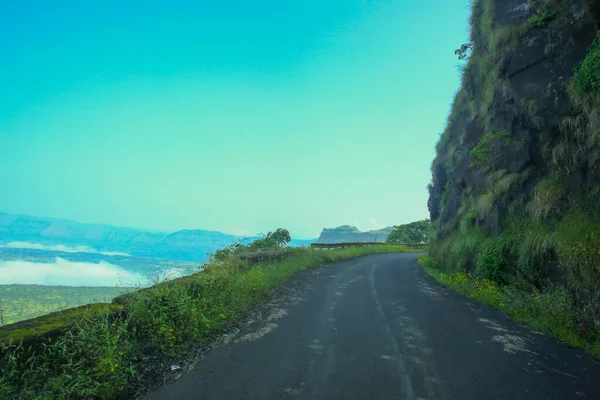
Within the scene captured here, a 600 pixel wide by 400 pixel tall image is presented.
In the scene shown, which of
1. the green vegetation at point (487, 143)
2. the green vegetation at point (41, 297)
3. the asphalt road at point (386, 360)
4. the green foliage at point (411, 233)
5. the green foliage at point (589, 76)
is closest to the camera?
the asphalt road at point (386, 360)

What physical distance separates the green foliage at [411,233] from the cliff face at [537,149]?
44.6m

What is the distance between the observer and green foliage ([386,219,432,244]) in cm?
5869

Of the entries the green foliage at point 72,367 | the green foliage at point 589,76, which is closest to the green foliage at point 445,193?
the green foliage at point 589,76

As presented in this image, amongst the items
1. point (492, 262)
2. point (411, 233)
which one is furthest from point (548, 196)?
point (411, 233)

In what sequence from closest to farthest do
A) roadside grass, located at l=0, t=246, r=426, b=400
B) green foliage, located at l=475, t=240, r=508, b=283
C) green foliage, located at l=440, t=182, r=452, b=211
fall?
1. roadside grass, located at l=0, t=246, r=426, b=400
2. green foliage, located at l=475, t=240, r=508, b=283
3. green foliage, located at l=440, t=182, r=452, b=211

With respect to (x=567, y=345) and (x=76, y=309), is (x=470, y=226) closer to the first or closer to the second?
(x=567, y=345)

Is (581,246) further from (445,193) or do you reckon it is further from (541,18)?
(445,193)

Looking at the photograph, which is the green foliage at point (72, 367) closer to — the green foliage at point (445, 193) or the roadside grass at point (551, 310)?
the roadside grass at point (551, 310)

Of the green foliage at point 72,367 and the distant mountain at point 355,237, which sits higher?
the distant mountain at point 355,237

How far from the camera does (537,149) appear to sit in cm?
1132

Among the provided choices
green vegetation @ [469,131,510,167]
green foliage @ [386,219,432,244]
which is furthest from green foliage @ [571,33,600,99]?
green foliage @ [386,219,432,244]

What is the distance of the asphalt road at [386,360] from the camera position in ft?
14.8

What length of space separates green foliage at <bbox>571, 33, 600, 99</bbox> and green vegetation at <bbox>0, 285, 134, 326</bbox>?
12.1 m

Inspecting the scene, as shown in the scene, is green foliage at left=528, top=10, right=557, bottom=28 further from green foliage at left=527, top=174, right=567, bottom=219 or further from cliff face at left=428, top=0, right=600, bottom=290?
green foliage at left=527, top=174, right=567, bottom=219
